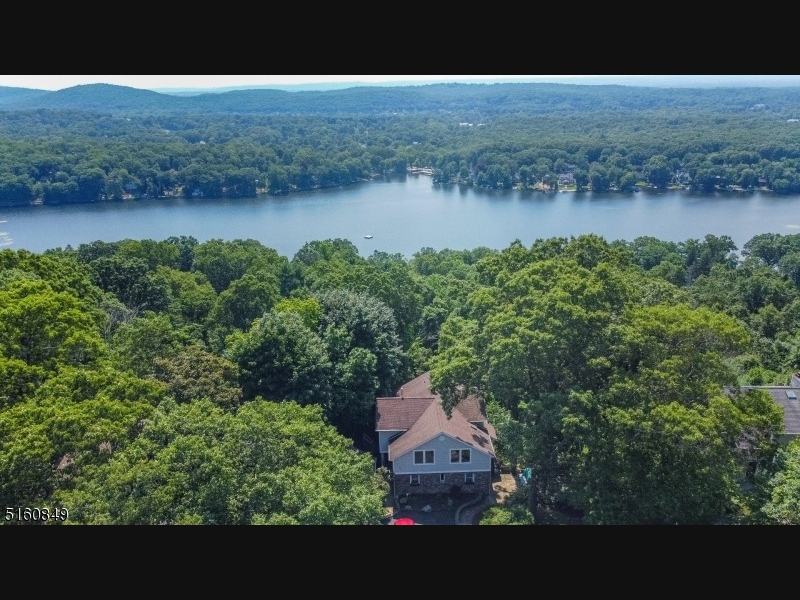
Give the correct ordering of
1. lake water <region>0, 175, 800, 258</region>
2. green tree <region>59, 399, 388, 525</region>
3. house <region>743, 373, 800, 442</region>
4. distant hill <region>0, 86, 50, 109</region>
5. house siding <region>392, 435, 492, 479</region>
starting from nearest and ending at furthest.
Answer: green tree <region>59, 399, 388, 525</region>
house <region>743, 373, 800, 442</region>
house siding <region>392, 435, 492, 479</region>
lake water <region>0, 175, 800, 258</region>
distant hill <region>0, 86, 50, 109</region>

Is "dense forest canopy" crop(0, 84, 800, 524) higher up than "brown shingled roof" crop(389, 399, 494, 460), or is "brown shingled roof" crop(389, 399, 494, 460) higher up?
"dense forest canopy" crop(0, 84, 800, 524)

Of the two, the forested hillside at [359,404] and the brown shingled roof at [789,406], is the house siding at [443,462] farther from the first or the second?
the brown shingled roof at [789,406]

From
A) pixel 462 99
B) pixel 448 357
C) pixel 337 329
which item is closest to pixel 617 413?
pixel 448 357

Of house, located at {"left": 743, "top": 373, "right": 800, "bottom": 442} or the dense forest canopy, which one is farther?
house, located at {"left": 743, "top": 373, "right": 800, "bottom": 442}

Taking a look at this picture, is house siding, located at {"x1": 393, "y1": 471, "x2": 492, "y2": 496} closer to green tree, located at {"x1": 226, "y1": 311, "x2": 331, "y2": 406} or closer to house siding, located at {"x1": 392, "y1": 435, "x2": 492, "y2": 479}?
house siding, located at {"x1": 392, "y1": 435, "x2": 492, "y2": 479}

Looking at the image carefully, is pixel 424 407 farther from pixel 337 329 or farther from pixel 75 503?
pixel 75 503

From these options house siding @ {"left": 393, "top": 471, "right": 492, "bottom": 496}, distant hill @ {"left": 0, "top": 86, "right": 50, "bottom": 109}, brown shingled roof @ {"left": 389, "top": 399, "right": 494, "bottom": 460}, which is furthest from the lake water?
distant hill @ {"left": 0, "top": 86, "right": 50, "bottom": 109}
